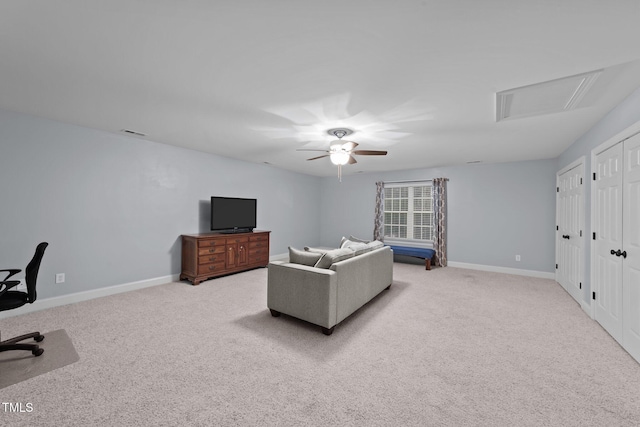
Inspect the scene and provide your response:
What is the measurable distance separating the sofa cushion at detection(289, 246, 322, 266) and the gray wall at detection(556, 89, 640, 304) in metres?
3.19

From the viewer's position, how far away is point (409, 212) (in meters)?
6.87

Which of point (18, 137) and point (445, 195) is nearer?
point (18, 137)

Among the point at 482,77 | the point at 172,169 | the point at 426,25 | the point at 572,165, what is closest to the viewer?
the point at 426,25

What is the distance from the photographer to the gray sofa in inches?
109

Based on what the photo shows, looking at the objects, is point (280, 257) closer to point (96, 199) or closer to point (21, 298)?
point (96, 199)

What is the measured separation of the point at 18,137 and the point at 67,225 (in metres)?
1.14

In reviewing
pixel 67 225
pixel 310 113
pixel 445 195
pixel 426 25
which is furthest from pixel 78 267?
pixel 445 195

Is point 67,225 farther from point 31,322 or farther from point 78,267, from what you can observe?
point 31,322

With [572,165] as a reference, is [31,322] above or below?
below

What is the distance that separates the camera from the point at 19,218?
3.15 m

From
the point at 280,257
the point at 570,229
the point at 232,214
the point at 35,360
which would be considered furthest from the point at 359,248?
the point at 280,257

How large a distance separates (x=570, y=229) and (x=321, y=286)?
416 cm

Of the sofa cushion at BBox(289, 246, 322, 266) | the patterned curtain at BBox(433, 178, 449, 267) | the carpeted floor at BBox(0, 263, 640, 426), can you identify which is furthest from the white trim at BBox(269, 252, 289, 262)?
the patterned curtain at BBox(433, 178, 449, 267)

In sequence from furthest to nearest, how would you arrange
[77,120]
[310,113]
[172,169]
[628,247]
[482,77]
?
[172,169] → [77,120] → [310,113] → [628,247] → [482,77]
